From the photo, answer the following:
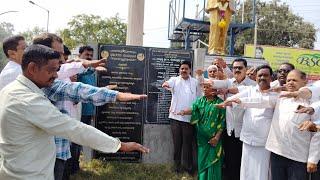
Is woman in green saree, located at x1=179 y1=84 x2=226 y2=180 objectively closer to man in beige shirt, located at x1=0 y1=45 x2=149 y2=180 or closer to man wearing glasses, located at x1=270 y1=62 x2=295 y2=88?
man wearing glasses, located at x1=270 y1=62 x2=295 y2=88

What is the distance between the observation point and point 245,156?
501 centimetres

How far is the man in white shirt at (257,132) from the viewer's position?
15.7 feet

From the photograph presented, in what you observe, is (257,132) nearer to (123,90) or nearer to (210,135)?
(210,135)

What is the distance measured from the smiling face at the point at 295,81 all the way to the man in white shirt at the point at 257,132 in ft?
1.52

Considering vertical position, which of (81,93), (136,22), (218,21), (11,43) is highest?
(218,21)

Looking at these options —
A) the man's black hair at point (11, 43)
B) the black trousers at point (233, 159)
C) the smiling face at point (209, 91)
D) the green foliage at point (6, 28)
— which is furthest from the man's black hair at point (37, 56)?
the green foliage at point (6, 28)

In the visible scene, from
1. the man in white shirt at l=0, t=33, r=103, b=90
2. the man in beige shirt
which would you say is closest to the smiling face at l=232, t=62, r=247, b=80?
the man in white shirt at l=0, t=33, r=103, b=90

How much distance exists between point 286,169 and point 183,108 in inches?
86.7

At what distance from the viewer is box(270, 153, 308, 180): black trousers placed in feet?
14.0

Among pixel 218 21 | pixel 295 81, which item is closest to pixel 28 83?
pixel 295 81

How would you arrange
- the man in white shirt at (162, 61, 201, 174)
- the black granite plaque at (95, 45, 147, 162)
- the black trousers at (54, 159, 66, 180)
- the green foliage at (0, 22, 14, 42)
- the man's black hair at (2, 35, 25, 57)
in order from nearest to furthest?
1. the black trousers at (54, 159, 66, 180)
2. the man's black hair at (2, 35, 25, 57)
3. the man in white shirt at (162, 61, 201, 174)
4. the black granite plaque at (95, 45, 147, 162)
5. the green foliage at (0, 22, 14, 42)

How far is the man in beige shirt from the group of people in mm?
2246

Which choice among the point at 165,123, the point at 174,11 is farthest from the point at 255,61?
the point at 174,11

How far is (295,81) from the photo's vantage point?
4.25m
